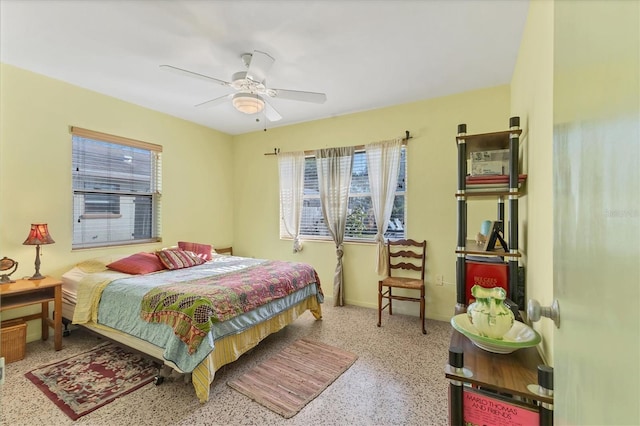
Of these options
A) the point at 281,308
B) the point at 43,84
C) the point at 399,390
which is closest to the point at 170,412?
the point at 281,308

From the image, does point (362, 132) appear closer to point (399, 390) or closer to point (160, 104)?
point (160, 104)

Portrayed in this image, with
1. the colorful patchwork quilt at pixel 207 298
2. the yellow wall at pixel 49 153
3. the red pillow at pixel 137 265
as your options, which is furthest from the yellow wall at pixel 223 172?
the colorful patchwork quilt at pixel 207 298

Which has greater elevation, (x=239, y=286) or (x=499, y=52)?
(x=499, y=52)

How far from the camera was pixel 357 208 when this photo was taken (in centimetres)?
395

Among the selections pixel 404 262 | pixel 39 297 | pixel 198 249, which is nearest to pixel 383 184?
pixel 404 262

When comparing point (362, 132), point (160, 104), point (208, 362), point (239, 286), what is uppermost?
point (160, 104)

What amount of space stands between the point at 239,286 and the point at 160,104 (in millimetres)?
Answer: 2622

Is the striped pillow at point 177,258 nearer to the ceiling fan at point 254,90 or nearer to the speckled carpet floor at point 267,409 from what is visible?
the speckled carpet floor at point 267,409

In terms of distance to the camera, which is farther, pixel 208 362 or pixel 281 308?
pixel 281 308

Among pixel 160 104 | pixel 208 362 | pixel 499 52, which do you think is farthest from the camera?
pixel 160 104

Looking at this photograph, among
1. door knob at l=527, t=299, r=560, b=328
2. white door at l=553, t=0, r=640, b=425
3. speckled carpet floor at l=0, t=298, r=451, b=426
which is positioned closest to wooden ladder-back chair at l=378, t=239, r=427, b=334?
speckled carpet floor at l=0, t=298, r=451, b=426

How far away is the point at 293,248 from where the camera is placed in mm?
4328

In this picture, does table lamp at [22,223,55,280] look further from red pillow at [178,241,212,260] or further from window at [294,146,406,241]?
window at [294,146,406,241]

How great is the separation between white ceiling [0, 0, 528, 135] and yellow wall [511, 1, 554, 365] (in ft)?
1.48
